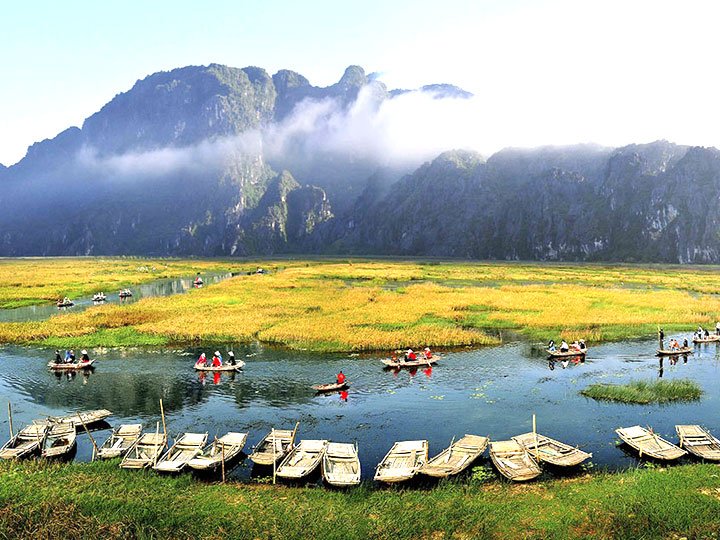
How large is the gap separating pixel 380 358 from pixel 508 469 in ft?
90.9

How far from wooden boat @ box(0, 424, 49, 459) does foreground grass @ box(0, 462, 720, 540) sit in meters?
2.95

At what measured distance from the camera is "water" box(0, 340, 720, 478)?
1350 inches

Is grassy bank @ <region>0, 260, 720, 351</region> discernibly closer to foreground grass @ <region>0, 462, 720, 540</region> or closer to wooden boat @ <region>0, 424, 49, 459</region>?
wooden boat @ <region>0, 424, 49, 459</region>

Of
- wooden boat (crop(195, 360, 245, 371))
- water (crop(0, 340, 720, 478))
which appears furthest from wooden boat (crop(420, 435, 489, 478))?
wooden boat (crop(195, 360, 245, 371))

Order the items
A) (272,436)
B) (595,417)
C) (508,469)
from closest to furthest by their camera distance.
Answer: (508,469) → (272,436) → (595,417)

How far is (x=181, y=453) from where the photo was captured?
94.9 ft

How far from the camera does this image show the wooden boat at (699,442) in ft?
92.3

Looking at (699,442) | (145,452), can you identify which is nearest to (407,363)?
(699,442)

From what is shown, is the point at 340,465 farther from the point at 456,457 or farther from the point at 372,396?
the point at 372,396

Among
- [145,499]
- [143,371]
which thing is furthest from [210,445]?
[143,371]

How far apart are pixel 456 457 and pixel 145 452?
17.5 meters

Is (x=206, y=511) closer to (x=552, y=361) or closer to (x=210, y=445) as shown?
(x=210, y=445)

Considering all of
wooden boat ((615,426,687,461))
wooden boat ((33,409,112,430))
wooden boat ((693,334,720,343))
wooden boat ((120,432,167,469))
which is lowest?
wooden boat ((693,334,720,343))

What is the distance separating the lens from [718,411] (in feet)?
123
